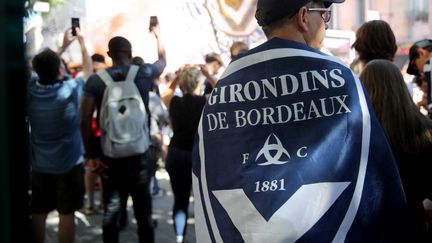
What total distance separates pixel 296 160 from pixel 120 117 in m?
2.85

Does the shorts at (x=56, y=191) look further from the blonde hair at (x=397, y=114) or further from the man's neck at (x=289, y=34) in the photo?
the man's neck at (x=289, y=34)

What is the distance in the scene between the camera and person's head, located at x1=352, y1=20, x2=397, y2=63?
9.46ft

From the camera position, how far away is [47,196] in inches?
173

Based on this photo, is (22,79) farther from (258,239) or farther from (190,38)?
(190,38)

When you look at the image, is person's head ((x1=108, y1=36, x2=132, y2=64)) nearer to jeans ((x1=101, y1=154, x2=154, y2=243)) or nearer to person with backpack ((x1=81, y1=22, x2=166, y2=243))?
person with backpack ((x1=81, y1=22, x2=166, y2=243))

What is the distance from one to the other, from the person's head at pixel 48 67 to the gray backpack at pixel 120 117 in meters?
0.41

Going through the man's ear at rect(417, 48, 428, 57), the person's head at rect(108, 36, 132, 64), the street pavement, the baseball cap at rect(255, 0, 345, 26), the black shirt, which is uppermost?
the baseball cap at rect(255, 0, 345, 26)

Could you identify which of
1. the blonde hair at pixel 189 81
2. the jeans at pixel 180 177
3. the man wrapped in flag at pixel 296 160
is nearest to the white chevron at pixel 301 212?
the man wrapped in flag at pixel 296 160

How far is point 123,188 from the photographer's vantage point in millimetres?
4199

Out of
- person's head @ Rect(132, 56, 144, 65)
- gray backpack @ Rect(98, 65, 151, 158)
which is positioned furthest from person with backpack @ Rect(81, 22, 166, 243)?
person's head @ Rect(132, 56, 144, 65)

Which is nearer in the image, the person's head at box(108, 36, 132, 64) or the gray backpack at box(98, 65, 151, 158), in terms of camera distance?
the gray backpack at box(98, 65, 151, 158)

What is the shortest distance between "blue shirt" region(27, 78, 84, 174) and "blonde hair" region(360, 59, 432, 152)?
103 inches

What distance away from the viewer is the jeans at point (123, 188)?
416 cm

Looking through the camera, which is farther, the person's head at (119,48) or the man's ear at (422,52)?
the person's head at (119,48)
